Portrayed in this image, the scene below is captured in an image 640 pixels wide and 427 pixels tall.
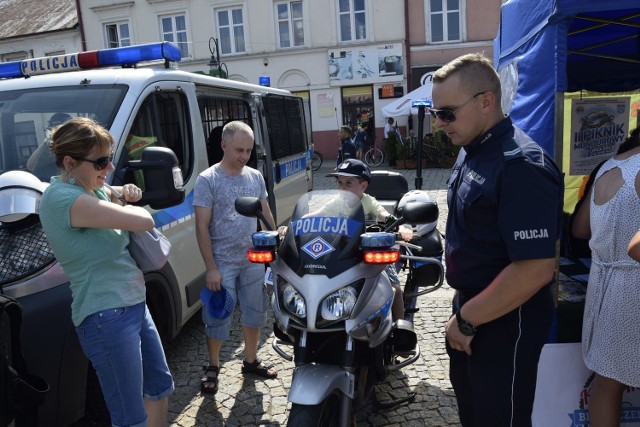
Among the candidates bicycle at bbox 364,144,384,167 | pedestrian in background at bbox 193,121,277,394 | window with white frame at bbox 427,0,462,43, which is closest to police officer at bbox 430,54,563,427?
pedestrian in background at bbox 193,121,277,394

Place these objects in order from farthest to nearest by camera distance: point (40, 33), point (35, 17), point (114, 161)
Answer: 1. point (35, 17)
2. point (40, 33)
3. point (114, 161)

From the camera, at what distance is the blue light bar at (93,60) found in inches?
156

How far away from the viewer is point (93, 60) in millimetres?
3986

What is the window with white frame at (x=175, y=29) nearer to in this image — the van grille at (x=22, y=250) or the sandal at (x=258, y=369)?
the sandal at (x=258, y=369)

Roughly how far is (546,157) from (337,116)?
1964 cm

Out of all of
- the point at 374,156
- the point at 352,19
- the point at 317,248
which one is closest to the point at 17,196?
the point at 317,248

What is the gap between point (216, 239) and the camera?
350 cm

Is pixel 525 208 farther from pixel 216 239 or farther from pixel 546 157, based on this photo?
pixel 216 239

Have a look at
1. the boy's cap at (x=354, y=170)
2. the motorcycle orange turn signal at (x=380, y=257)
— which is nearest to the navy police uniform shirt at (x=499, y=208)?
the motorcycle orange turn signal at (x=380, y=257)

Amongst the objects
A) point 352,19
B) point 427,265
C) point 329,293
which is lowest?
point 427,265

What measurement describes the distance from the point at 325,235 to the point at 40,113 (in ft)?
7.68

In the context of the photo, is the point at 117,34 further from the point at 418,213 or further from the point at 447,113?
the point at 447,113

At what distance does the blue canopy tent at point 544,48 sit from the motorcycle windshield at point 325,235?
1.28 metres

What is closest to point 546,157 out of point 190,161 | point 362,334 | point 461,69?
point 461,69
